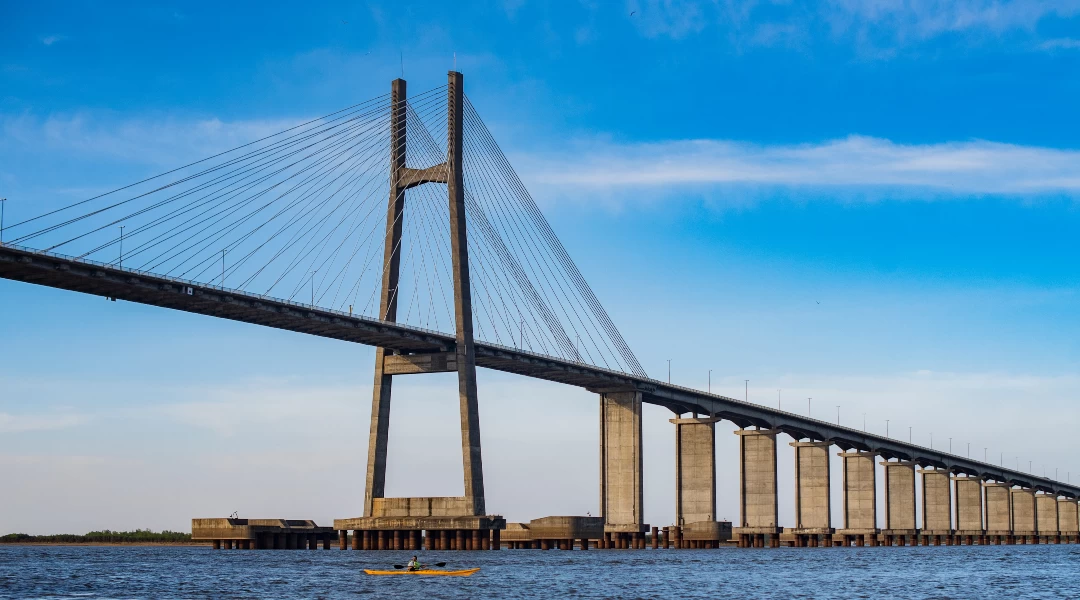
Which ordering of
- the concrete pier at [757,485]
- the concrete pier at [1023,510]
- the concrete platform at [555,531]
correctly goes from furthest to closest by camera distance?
the concrete pier at [1023,510]
the concrete pier at [757,485]
the concrete platform at [555,531]

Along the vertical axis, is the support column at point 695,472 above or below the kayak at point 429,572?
above

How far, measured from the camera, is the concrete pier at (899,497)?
163 m

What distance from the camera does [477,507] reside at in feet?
315

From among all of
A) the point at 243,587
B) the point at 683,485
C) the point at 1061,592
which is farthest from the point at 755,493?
the point at 243,587

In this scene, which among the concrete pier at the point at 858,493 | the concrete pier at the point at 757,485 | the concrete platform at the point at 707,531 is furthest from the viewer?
the concrete pier at the point at 858,493

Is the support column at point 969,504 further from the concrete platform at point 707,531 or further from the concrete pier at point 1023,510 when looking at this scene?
the concrete platform at point 707,531

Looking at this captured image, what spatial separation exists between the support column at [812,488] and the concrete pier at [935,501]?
96.7 ft

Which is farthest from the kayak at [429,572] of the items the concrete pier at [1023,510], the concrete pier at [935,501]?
the concrete pier at [1023,510]

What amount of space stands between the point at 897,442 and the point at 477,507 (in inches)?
3087

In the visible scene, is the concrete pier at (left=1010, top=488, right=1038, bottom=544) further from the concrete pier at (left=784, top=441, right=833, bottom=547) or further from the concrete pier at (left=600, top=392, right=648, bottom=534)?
the concrete pier at (left=600, top=392, right=648, bottom=534)

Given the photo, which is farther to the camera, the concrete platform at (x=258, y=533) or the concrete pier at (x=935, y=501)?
the concrete pier at (x=935, y=501)

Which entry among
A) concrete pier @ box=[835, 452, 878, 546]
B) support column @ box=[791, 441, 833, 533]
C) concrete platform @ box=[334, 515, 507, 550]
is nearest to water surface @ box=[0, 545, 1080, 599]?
concrete platform @ box=[334, 515, 507, 550]

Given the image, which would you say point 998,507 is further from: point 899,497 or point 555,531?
point 555,531

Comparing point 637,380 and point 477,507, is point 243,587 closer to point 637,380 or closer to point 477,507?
point 477,507
